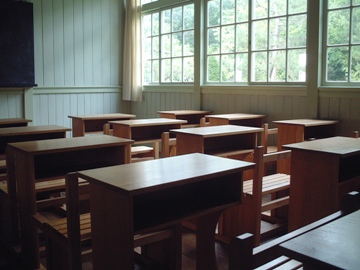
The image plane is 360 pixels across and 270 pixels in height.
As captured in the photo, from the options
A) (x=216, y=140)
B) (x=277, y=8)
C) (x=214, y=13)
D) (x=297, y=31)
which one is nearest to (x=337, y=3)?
(x=297, y=31)

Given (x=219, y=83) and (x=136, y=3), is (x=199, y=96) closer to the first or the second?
(x=219, y=83)

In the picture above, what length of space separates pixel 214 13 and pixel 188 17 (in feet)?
1.81

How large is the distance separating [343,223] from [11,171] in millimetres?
2297

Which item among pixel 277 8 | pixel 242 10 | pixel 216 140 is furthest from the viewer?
pixel 242 10

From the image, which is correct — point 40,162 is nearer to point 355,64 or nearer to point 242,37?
point 355,64

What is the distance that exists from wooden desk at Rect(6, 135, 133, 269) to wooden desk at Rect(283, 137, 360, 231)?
1170mm

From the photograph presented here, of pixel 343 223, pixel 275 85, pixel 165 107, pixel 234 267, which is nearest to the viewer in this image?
pixel 234 267

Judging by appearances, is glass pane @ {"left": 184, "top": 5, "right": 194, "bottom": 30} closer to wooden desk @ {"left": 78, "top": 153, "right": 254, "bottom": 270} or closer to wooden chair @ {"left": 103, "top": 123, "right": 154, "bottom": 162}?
wooden chair @ {"left": 103, "top": 123, "right": 154, "bottom": 162}

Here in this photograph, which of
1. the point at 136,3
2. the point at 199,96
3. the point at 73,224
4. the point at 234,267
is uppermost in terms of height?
the point at 136,3

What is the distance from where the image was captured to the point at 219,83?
611cm

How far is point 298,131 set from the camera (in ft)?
13.9

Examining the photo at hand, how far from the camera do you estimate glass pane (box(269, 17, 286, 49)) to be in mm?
5266

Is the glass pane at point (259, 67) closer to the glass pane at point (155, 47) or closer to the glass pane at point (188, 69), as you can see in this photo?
the glass pane at point (188, 69)

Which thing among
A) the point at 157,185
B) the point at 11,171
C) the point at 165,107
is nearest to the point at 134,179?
the point at 157,185
